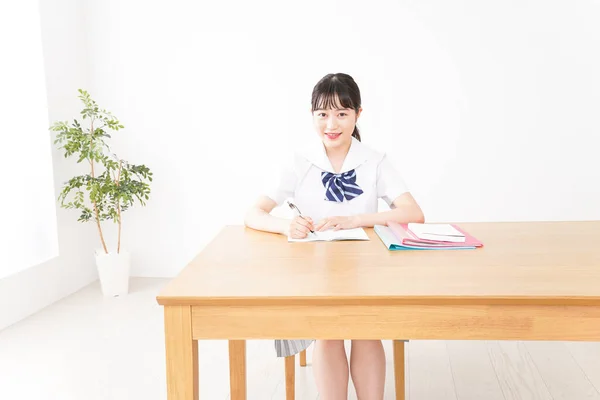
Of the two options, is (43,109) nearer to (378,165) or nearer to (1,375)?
(1,375)

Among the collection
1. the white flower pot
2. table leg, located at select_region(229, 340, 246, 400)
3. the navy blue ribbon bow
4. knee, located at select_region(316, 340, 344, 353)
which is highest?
the navy blue ribbon bow

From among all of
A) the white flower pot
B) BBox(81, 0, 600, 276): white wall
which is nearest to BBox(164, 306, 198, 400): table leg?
the white flower pot

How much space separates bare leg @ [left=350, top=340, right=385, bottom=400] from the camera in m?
1.62

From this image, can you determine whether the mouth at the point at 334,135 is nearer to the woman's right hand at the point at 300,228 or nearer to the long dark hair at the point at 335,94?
the long dark hair at the point at 335,94

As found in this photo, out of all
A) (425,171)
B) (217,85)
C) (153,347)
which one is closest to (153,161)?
(217,85)

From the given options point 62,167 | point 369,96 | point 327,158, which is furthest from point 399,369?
point 62,167

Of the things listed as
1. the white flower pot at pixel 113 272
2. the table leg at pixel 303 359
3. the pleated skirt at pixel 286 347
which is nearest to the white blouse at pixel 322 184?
the pleated skirt at pixel 286 347

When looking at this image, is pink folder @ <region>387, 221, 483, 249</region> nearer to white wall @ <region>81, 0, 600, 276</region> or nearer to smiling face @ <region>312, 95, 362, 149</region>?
smiling face @ <region>312, 95, 362, 149</region>

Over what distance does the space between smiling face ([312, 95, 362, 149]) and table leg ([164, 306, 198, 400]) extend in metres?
1.05

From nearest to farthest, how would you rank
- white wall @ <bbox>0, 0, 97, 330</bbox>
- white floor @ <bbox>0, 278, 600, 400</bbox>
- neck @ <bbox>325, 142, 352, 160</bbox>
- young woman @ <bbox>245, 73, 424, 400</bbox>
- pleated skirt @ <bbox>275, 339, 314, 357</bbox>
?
pleated skirt @ <bbox>275, 339, 314, 357</bbox>
young woman @ <bbox>245, 73, 424, 400</bbox>
neck @ <bbox>325, 142, 352, 160</bbox>
white floor @ <bbox>0, 278, 600, 400</bbox>
white wall @ <bbox>0, 0, 97, 330</bbox>

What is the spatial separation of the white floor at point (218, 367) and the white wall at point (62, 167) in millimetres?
259

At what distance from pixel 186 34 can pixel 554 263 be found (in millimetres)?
3030

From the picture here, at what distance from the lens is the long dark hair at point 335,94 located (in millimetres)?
2006

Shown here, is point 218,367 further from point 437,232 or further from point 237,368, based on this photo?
point 437,232
